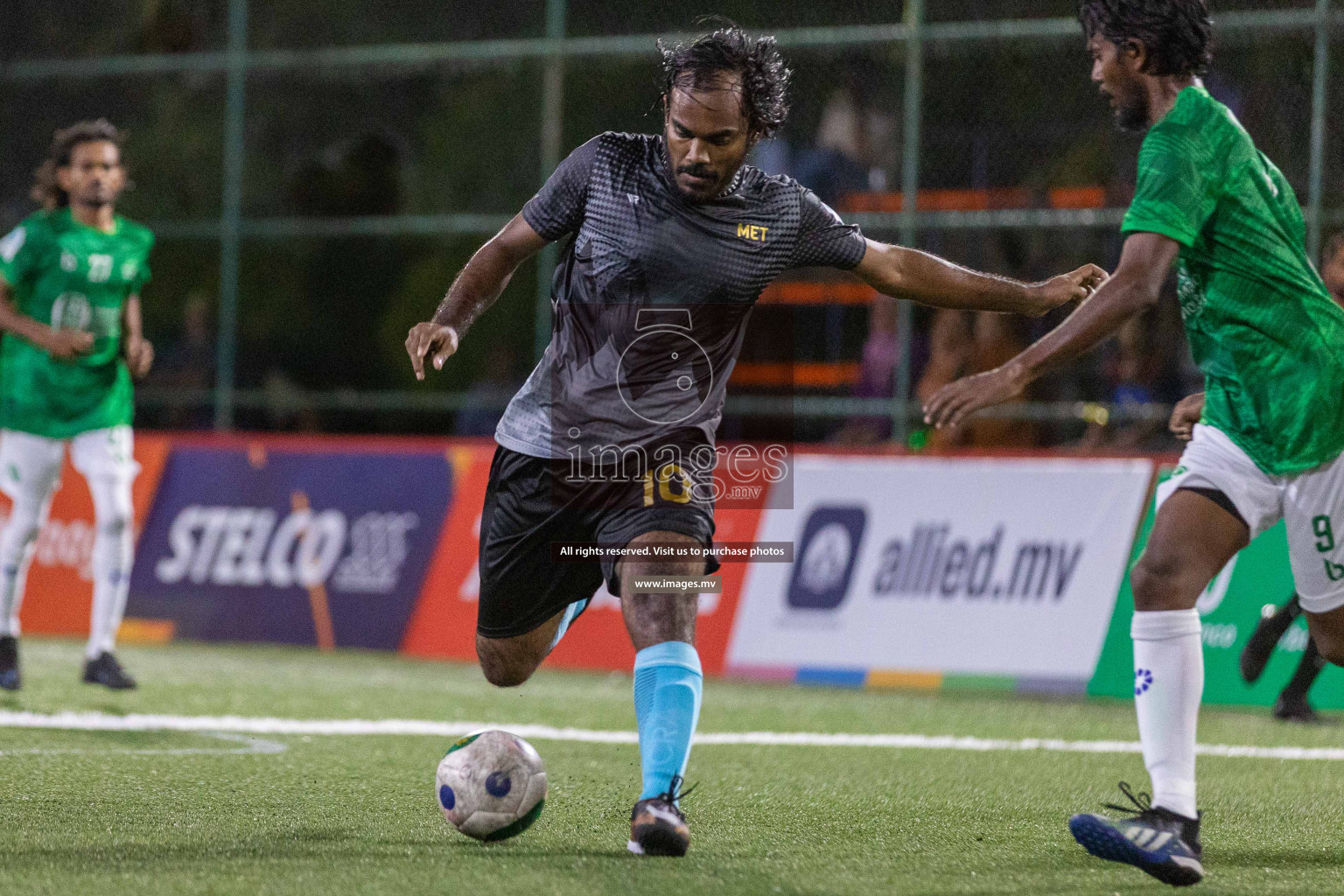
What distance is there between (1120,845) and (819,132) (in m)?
9.57

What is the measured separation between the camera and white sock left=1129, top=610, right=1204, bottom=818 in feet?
16.2

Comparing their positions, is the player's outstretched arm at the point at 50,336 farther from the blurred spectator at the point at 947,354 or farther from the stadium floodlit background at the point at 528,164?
the blurred spectator at the point at 947,354

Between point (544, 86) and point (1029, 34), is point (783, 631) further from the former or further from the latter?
point (544, 86)

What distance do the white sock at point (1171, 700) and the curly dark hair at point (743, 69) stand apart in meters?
1.74

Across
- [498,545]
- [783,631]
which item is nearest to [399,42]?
[783,631]

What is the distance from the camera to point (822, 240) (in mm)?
5691

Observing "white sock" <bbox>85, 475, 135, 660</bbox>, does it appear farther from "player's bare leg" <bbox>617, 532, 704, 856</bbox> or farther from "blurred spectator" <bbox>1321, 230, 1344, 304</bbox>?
"blurred spectator" <bbox>1321, 230, 1344, 304</bbox>

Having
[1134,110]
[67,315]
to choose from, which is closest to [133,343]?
[67,315]

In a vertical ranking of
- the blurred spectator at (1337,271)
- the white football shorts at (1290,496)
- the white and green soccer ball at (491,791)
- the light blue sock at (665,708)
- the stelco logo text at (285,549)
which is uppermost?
the blurred spectator at (1337,271)

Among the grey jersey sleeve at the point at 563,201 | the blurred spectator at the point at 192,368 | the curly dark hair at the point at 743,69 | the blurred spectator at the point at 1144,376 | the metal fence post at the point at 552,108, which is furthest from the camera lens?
the blurred spectator at the point at 192,368

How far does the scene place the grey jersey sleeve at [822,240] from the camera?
18.6 ft

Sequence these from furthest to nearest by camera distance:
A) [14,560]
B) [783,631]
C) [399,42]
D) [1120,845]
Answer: [399,42], [783,631], [14,560], [1120,845]

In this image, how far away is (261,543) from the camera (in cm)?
1280

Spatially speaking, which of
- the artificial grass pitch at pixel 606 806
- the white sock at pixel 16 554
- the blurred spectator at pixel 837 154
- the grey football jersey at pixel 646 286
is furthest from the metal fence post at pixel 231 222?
the grey football jersey at pixel 646 286
